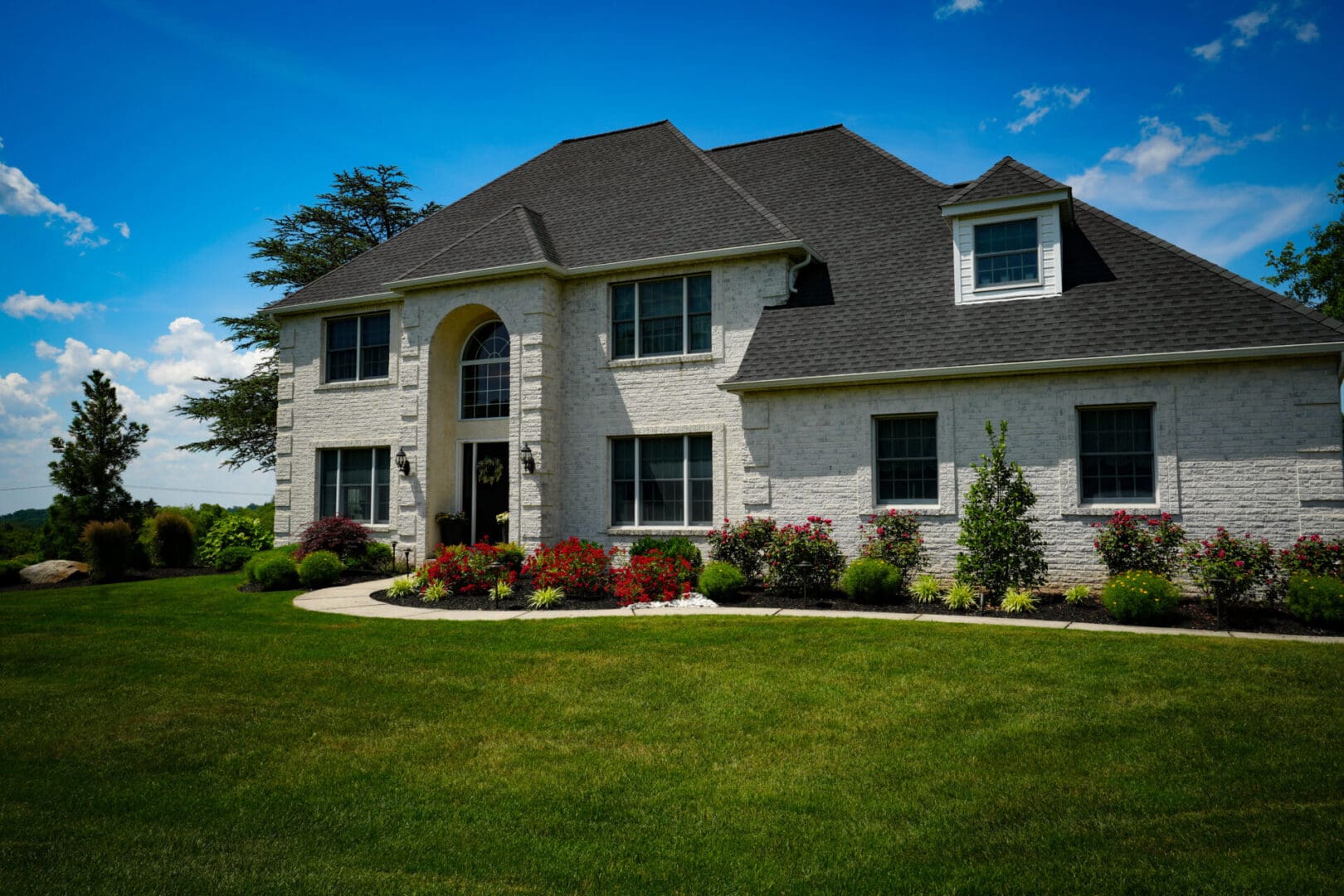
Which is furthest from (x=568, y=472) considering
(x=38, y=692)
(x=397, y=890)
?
(x=397, y=890)

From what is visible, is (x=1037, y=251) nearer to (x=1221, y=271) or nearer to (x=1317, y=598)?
(x=1221, y=271)

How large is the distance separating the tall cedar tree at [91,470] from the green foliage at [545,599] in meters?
15.6

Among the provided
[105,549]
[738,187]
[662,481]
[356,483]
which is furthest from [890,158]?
[105,549]

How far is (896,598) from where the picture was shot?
1282 centimetres

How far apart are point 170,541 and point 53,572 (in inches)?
107

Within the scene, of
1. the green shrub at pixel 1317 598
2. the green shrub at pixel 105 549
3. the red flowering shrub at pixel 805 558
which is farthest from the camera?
the green shrub at pixel 105 549

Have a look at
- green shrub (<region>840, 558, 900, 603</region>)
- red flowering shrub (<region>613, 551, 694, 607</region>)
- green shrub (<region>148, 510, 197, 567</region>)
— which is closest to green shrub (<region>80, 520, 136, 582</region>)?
green shrub (<region>148, 510, 197, 567</region>)

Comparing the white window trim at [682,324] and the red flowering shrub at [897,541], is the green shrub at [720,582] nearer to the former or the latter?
the red flowering shrub at [897,541]

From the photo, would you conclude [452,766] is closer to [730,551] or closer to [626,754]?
[626,754]

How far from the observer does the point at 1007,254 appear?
47.4ft

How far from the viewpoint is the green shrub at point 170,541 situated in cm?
2122

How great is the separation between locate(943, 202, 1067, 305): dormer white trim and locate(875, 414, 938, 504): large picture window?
2508 mm

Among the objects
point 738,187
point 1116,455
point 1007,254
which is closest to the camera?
point 1116,455

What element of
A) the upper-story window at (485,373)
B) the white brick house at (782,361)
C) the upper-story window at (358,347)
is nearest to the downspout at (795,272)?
the white brick house at (782,361)
